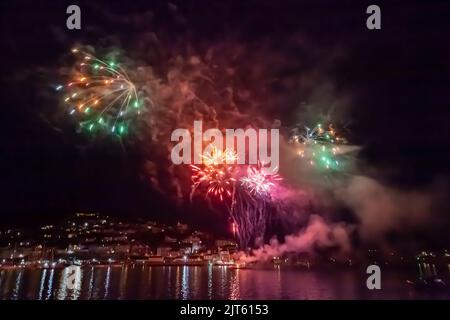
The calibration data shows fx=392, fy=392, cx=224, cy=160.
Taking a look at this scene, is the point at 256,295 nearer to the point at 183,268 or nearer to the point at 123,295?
the point at 123,295

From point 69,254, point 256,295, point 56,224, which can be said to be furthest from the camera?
point 69,254

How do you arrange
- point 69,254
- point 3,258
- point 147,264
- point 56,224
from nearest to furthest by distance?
1. point 56,224
2. point 3,258
3. point 69,254
4. point 147,264
